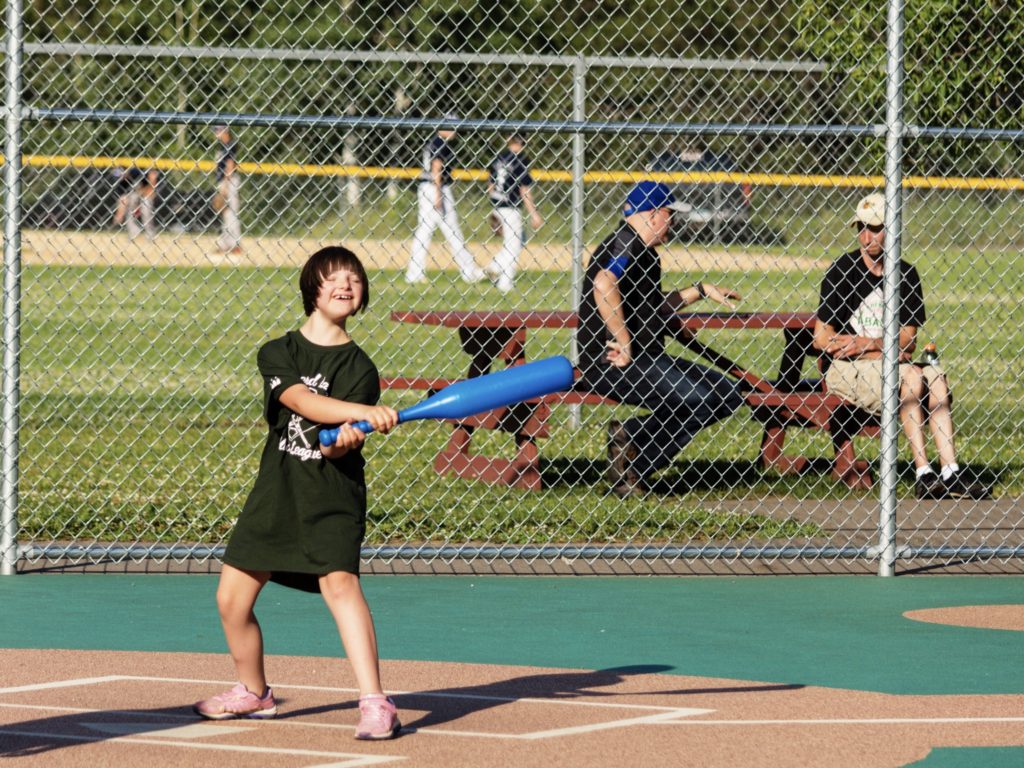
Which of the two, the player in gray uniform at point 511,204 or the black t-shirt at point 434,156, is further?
the black t-shirt at point 434,156

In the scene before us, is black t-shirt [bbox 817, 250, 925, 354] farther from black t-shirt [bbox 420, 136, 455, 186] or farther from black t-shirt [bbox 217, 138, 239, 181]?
black t-shirt [bbox 420, 136, 455, 186]

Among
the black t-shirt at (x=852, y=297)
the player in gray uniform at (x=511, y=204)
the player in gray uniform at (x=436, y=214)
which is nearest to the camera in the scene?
the black t-shirt at (x=852, y=297)

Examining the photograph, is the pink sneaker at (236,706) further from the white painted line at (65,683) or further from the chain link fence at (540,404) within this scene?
the chain link fence at (540,404)

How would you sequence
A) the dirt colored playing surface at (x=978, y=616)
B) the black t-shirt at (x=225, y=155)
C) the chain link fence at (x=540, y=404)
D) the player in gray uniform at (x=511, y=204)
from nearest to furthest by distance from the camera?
the dirt colored playing surface at (x=978, y=616) → the chain link fence at (x=540, y=404) → the black t-shirt at (x=225, y=155) → the player in gray uniform at (x=511, y=204)

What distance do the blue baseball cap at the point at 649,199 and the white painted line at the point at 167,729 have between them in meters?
4.63

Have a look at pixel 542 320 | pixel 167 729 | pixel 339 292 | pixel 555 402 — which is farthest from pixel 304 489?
pixel 542 320

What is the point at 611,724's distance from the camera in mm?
5340

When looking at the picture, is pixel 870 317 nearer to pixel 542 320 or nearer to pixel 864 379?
pixel 864 379

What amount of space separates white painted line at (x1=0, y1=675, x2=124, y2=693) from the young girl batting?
1.92ft

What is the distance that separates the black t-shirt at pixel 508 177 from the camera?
45.3 feet

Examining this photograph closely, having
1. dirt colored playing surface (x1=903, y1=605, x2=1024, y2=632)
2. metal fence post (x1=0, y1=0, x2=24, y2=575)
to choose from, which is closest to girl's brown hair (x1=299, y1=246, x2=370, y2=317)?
metal fence post (x1=0, y1=0, x2=24, y2=575)

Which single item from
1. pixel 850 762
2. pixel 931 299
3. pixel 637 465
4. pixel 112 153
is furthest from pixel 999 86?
pixel 112 153

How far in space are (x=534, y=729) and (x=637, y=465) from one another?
4.29 metres

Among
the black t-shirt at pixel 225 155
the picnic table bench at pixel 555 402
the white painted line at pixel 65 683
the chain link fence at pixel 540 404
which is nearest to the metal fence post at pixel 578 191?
the chain link fence at pixel 540 404
